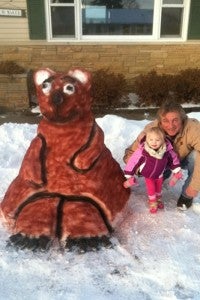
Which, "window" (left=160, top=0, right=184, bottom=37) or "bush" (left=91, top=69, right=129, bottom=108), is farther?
"window" (left=160, top=0, right=184, bottom=37)

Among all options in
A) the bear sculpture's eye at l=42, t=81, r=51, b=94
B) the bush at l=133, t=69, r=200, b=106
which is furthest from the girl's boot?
the bush at l=133, t=69, r=200, b=106

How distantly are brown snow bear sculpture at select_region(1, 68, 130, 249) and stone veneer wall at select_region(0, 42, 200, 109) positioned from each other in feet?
17.3

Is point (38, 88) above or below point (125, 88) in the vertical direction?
above

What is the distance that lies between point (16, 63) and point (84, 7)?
6.05ft

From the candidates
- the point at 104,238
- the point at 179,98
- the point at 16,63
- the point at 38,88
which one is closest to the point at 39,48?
the point at 16,63

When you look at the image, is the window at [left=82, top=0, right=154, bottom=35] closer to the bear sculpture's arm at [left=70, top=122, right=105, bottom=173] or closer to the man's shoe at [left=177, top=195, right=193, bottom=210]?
the man's shoe at [left=177, top=195, right=193, bottom=210]

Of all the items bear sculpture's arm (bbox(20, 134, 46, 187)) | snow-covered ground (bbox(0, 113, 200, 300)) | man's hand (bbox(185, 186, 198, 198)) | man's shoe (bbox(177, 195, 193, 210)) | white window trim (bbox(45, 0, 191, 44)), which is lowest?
snow-covered ground (bbox(0, 113, 200, 300))

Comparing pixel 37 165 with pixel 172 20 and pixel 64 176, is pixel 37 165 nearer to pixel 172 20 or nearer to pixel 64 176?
pixel 64 176

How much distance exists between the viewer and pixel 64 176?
292 cm

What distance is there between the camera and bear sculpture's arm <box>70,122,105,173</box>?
114 inches

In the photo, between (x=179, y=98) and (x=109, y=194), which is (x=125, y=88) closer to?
(x=179, y=98)

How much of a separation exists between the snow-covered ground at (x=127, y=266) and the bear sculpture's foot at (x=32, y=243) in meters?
0.04

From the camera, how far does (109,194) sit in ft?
9.92

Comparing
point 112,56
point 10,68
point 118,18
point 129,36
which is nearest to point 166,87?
point 112,56
